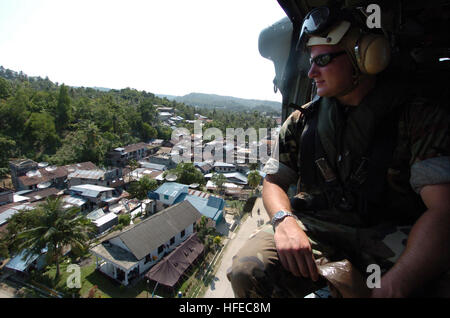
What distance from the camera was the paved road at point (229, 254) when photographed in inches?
318

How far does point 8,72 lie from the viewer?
73.7 meters

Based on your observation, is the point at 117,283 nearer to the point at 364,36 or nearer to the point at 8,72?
the point at 364,36

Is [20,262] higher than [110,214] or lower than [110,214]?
lower

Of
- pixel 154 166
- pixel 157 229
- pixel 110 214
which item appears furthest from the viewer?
pixel 154 166

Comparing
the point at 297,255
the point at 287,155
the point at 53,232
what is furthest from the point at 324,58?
the point at 53,232

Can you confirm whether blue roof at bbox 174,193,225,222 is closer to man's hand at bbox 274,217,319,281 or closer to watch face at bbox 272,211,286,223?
watch face at bbox 272,211,286,223

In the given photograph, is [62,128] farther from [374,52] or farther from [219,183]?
[374,52]

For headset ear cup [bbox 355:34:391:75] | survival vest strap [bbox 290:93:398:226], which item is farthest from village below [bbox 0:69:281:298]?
headset ear cup [bbox 355:34:391:75]

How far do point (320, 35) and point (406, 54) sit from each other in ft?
2.23

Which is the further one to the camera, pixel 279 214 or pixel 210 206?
pixel 210 206

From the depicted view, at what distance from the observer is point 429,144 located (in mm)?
949

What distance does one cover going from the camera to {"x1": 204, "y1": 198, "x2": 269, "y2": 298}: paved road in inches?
318

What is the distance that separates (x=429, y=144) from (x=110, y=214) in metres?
15.4

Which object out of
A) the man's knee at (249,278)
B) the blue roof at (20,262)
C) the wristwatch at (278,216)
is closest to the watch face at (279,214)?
the wristwatch at (278,216)
